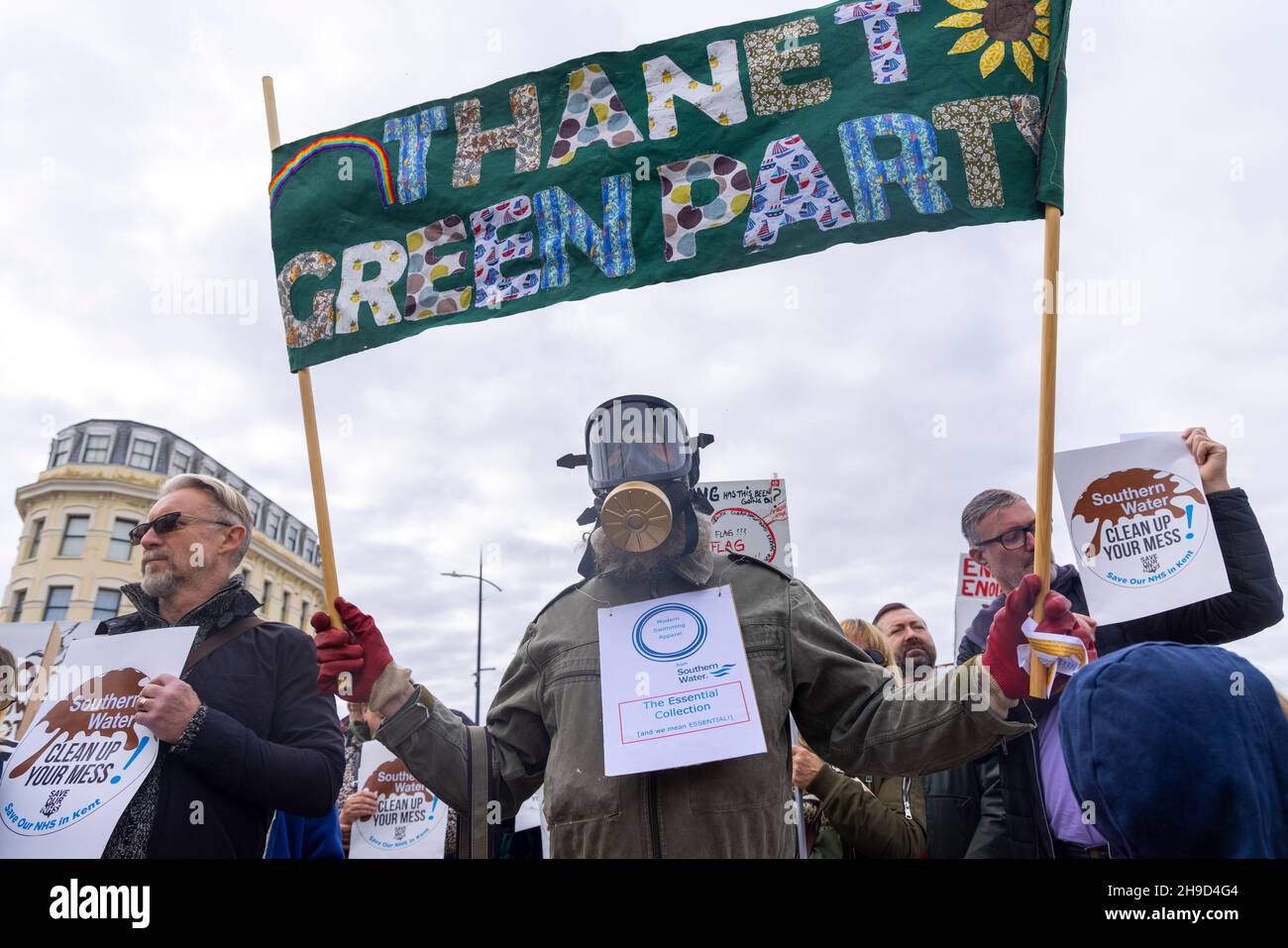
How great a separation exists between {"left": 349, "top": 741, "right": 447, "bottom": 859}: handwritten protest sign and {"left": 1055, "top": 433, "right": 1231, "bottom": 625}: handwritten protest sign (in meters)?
3.55

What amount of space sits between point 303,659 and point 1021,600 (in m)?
2.23

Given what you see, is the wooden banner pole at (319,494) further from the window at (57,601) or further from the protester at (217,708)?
the window at (57,601)

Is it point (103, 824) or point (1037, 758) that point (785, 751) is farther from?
point (103, 824)

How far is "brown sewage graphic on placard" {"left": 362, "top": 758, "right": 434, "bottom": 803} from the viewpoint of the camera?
4.86 metres

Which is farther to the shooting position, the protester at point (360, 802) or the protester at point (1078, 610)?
the protester at point (360, 802)

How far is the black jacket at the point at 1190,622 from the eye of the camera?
2812 millimetres

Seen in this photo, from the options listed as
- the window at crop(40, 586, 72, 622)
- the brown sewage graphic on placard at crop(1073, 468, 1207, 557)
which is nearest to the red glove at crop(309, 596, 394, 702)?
the brown sewage graphic on placard at crop(1073, 468, 1207, 557)

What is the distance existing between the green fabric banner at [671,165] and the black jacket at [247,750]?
1.08 metres

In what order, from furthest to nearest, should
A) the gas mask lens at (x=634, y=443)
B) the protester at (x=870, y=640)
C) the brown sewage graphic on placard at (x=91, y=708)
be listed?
the protester at (x=870, y=640), the gas mask lens at (x=634, y=443), the brown sewage graphic on placard at (x=91, y=708)

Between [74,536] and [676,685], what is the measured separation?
42103 mm

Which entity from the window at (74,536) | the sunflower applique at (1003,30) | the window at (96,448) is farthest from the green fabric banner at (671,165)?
the window at (96,448)
